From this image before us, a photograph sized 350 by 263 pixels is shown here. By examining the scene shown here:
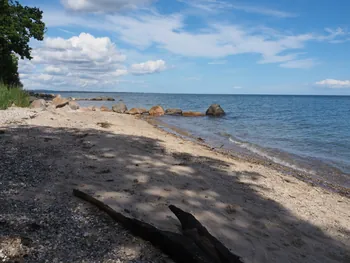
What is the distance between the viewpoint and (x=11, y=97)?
16141mm

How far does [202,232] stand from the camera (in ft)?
11.1

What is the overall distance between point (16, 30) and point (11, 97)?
572 inches

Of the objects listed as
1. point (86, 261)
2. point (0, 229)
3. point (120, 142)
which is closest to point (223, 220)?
point (86, 261)

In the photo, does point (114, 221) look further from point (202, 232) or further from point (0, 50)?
point (0, 50)

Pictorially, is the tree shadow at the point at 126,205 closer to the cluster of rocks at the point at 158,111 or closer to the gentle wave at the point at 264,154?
the gentle wave at the point at 264,154

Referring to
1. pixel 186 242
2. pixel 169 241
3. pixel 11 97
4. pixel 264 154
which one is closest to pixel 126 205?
pixel 169 241

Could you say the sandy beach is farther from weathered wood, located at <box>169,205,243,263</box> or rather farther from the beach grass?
the beach grass

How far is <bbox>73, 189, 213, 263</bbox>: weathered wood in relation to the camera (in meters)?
2.87

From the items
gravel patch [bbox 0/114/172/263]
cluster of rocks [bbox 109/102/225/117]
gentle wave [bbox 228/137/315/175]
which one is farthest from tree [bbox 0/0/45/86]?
gravel patch [bbox 0/114/172/263]

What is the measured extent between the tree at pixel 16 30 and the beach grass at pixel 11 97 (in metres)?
11.0

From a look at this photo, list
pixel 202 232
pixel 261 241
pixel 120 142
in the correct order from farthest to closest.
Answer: pixel 120 142, pixel 261 241, pixel 202 232

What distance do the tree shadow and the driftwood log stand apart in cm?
9

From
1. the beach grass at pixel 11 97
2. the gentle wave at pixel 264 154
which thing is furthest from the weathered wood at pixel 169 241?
the beach grass at pixel 11 97

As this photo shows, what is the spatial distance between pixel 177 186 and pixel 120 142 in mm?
3747
